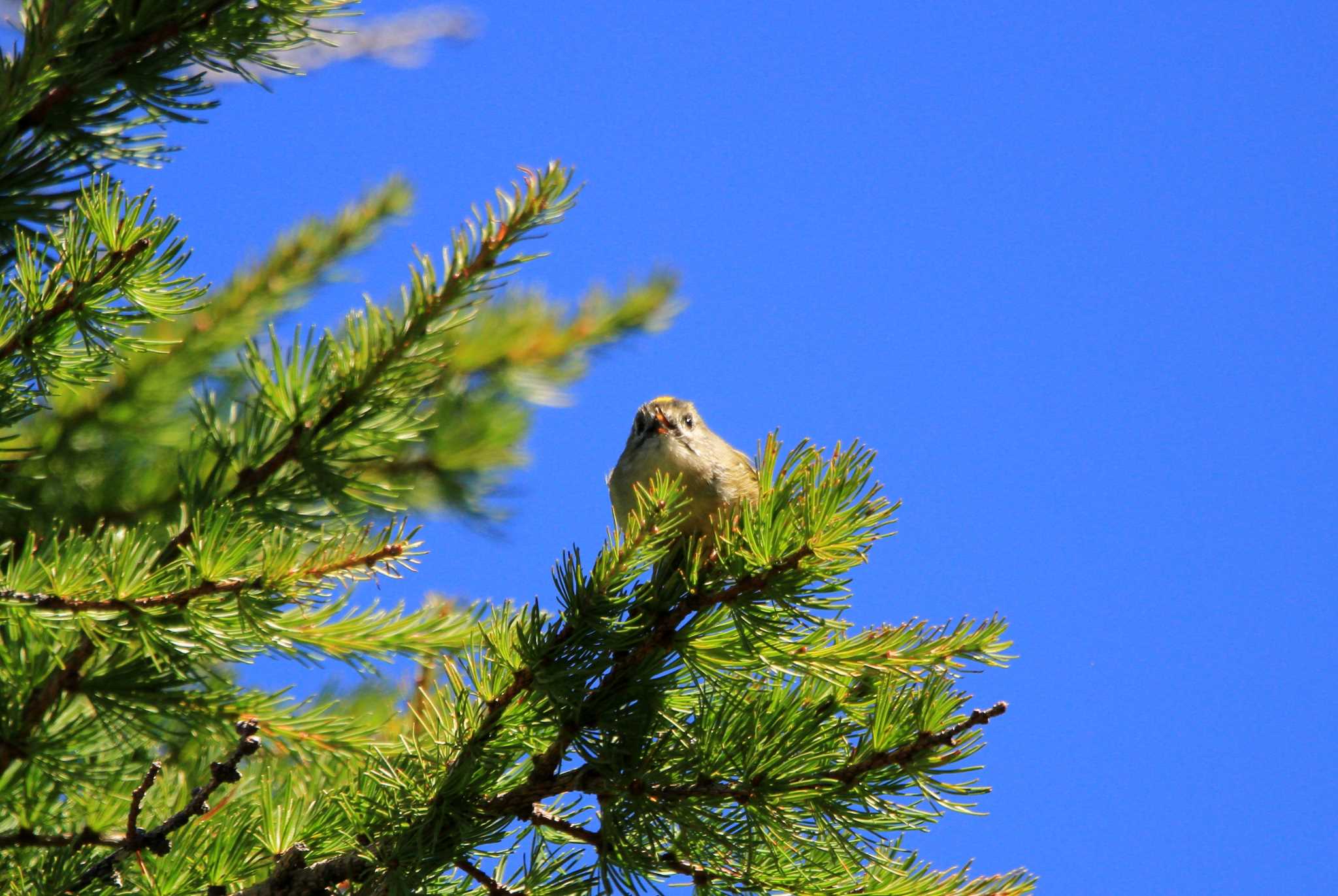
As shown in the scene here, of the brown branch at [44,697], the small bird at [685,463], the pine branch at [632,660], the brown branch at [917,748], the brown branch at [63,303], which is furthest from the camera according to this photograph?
the small bird at [685,463]

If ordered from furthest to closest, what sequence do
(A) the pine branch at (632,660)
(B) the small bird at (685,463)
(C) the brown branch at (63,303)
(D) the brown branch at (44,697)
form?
(B) the small bird at (685,463) → (D) the brown branch at (44,697) → (C) the brown branch at (63,303) → (A) the pine branch at (632,660)

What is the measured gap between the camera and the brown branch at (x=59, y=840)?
1.86 m

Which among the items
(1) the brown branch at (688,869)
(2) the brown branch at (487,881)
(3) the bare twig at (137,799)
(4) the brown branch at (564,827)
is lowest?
(3) the bare twig at (137,799)

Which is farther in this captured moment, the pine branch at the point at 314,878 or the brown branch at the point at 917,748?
the pine branch at the point at 314,878

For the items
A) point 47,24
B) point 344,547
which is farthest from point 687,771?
point 47,24

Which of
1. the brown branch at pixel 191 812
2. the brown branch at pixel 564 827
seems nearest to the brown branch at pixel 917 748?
the brown branch at pixel 564 827

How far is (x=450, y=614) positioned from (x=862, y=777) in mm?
1049

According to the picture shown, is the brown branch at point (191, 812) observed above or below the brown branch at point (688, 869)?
below

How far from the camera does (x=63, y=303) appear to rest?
1844 millimetres

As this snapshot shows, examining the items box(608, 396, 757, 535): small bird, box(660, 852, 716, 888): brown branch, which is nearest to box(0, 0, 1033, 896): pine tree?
box(660, 852, 716, 888): brown branch

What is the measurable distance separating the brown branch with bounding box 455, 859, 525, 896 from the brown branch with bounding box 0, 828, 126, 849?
0.55 metres

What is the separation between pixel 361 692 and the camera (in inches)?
118

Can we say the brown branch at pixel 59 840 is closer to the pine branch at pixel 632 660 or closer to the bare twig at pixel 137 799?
the bare twig at pixel 137 799

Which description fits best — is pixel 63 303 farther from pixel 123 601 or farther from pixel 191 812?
pixel 191 812
